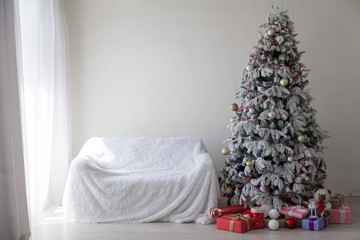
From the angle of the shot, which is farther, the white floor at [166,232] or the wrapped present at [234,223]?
the wrapped present at [234,223]

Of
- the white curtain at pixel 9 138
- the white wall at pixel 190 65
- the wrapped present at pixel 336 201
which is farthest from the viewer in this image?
the white wall at pixel 190 65

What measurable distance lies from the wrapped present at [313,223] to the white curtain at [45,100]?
2.37 meters

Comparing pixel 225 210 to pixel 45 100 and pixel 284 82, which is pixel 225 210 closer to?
pixel 284 82

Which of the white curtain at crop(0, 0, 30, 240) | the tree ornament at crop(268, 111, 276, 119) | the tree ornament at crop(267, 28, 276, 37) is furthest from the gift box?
the white curtain at crop(0, 0, 30, 240)

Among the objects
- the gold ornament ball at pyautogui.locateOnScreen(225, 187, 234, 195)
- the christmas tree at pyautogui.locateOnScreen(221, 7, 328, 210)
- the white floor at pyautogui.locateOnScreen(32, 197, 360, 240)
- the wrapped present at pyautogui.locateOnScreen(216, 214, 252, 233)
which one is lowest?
the white floor at pyautogui.locateOnScreen(32, 197, 360, 240)

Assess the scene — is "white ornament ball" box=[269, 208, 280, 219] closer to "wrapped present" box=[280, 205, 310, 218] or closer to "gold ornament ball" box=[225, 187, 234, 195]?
"wrapped present" box=[280, 205, 310, 218]

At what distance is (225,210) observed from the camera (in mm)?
3895

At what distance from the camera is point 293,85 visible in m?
4.03

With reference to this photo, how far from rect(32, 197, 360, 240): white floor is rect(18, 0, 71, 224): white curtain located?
0.29m

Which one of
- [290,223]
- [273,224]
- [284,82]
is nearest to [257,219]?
[273,224]

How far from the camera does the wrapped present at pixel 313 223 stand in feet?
12.0

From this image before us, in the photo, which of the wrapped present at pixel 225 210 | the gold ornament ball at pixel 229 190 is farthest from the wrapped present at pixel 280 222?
the gold ornament ball at pixel 229 190

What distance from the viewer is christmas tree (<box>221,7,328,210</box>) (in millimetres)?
3875

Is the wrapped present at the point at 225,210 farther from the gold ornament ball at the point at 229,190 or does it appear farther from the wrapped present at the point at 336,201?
the wrapped present at the point at 336,201
